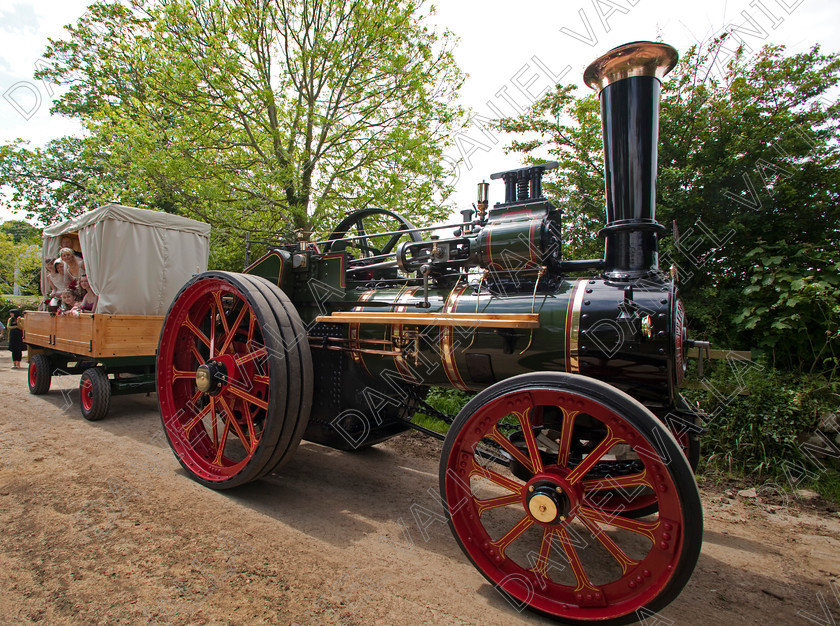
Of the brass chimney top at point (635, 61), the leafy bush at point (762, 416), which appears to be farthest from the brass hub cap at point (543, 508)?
the leafy bush at point (762, 416)

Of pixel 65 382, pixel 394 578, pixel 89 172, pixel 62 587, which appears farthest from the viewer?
pixel 89 172

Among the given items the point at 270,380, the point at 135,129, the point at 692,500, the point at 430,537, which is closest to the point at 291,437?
the point at 270,380

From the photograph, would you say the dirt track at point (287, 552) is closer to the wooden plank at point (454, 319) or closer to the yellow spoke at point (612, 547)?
the yellow spoke at point (612, 547)

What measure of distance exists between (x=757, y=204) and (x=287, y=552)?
5337mm

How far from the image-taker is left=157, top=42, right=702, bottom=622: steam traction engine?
2.00 metres

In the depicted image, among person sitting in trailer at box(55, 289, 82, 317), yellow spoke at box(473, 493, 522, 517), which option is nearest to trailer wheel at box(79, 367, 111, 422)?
person sitting in trailer at box(55, 289, 82, 317)

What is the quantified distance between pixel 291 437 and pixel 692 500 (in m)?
2.36

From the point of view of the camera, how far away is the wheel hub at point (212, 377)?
135 inches

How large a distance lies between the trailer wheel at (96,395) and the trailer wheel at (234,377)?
1902mm

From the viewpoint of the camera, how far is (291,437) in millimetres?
3137

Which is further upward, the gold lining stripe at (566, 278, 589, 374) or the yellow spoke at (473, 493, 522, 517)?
the gold lining stripe at (566, 278, 589, 374)

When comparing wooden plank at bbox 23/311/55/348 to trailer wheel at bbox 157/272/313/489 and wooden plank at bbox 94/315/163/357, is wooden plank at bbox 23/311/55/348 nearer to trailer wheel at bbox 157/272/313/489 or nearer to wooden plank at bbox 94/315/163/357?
wooden plank at bbox 94/315/163/357

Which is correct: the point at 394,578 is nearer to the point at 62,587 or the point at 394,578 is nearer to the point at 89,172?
the point at 62,587

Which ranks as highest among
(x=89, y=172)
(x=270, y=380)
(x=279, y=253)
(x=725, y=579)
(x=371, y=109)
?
(x=89, y=172)
